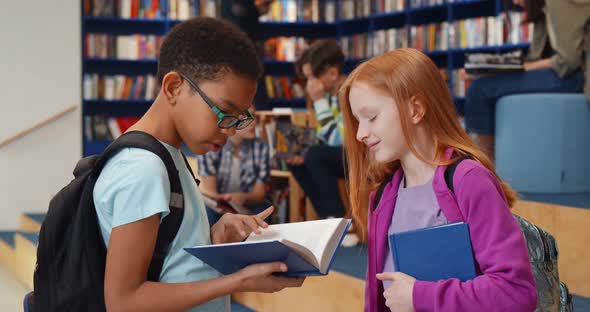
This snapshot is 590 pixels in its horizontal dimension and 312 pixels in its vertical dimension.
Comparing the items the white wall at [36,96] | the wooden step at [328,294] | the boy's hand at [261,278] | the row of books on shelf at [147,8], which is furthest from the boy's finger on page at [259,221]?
the row of books on shelf at [147,8]

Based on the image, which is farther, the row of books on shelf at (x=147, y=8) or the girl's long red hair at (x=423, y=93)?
the row of books on shelf at (x=147, y=8)

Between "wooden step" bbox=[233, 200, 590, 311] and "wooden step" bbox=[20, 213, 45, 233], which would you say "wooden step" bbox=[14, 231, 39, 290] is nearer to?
"wooden step" bbox=[20, 213, 45, 233]

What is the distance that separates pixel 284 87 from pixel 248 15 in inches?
132

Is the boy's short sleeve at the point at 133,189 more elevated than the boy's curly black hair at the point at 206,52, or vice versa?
the boy's curly black hair at the point at 206,52

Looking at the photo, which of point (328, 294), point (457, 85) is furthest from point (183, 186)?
point (457, 85)

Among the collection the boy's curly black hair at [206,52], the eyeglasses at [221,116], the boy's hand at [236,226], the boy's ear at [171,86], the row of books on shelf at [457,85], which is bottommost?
the boy's hand at [236,226]

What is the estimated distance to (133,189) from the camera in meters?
1.15

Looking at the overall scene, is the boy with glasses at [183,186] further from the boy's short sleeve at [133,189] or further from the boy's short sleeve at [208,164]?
the boy's short sleeve at [208,164]

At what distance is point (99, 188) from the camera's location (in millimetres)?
1184

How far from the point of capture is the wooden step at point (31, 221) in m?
5.04

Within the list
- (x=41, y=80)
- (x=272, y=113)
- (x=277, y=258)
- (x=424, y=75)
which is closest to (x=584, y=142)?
(x=272, y=113)

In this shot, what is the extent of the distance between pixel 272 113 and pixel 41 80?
6.95ft

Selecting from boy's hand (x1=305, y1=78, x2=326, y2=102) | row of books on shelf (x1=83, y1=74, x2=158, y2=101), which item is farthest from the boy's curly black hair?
row of books on shelf (x1=83, y1=74, x2=158, y2=101)

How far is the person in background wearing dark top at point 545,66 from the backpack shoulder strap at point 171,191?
2328 mm
